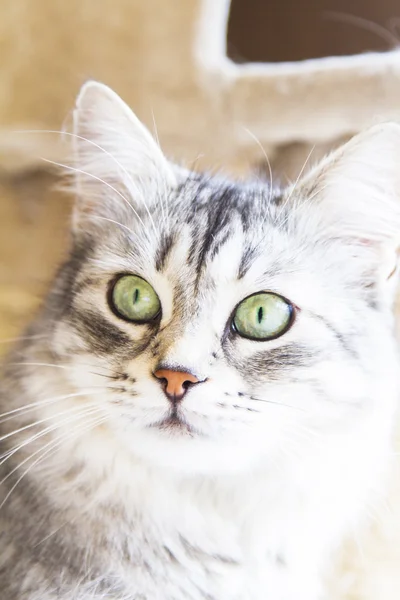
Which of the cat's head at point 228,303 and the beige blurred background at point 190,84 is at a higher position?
the beige blurred background at point 190,84

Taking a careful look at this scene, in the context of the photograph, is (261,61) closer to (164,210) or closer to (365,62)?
(365,62)

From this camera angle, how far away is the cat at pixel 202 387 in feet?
2.97

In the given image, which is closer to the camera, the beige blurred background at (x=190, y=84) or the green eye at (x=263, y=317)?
the green eye at (x=263, y=317)

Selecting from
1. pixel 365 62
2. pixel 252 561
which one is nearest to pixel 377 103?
pixel 365 62

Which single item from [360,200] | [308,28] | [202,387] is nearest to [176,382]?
[202,387]

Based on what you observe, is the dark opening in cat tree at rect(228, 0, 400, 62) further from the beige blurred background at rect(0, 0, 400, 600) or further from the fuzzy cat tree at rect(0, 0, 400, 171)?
the fuzzy cat tree at rect(0, 0, 400, 171)

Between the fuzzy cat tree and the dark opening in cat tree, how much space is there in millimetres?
184

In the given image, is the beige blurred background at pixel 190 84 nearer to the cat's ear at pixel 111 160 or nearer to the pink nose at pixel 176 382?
the cat's ear at pixel 111 160

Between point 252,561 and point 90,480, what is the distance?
0.88 feet

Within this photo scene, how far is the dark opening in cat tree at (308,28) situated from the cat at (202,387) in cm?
68

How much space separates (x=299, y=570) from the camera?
1.05m

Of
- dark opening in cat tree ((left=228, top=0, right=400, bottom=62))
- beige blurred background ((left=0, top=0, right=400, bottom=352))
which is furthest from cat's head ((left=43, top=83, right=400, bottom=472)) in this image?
dark opening in cat tree ((left=228, top=0, right=400, bottom=62))

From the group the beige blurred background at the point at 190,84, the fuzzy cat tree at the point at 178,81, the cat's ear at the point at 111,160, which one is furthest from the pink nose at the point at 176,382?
the fuzzy cat tree at the point at 178,81

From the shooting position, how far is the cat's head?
2.90 ft
